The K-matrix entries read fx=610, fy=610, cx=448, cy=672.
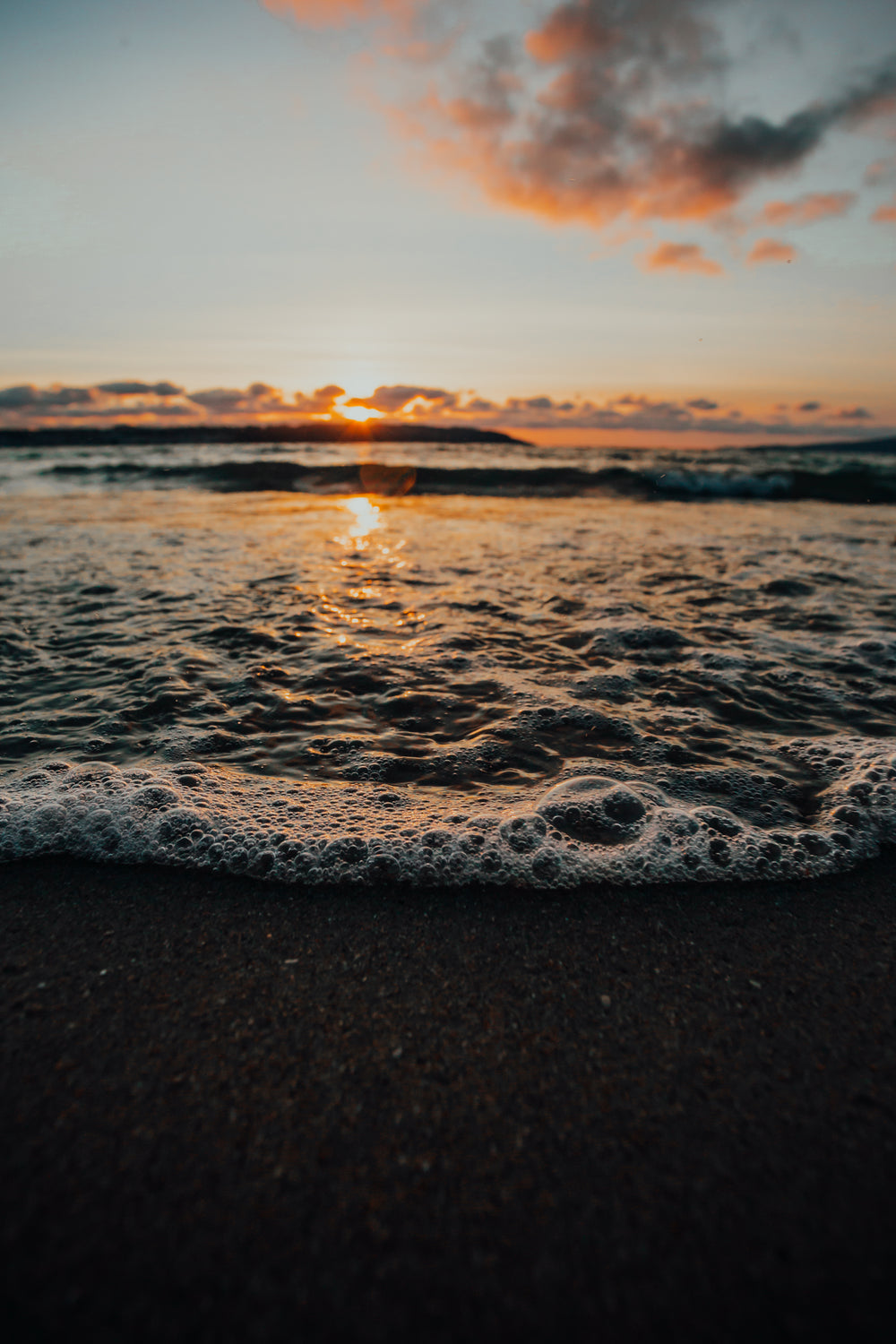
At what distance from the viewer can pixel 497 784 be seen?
2.89 metres

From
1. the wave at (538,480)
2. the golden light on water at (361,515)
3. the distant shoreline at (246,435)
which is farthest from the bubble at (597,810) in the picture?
the distant shoreline at (246,435)

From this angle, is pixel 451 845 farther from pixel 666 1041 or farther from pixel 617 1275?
pixel 617 1275

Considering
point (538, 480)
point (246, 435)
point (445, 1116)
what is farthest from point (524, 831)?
point (246, 435)

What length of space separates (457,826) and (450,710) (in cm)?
112

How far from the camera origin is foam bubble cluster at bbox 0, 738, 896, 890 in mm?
2348

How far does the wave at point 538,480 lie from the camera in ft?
58.4

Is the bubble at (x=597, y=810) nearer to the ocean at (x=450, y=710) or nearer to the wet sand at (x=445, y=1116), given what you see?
the ocean at (x=450, y=710)

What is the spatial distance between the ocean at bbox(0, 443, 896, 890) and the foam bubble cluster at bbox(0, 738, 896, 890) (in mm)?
11

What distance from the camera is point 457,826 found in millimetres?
2549

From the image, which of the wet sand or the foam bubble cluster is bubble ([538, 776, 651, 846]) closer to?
the foam bubble cluster

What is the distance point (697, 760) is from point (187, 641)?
3659 mm

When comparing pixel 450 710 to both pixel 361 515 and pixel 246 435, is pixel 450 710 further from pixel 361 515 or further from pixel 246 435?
A: pixel 246 435

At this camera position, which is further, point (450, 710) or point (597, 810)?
point (450, 710)

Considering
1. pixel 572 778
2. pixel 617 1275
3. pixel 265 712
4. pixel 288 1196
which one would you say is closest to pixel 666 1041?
pixel 617 1275
